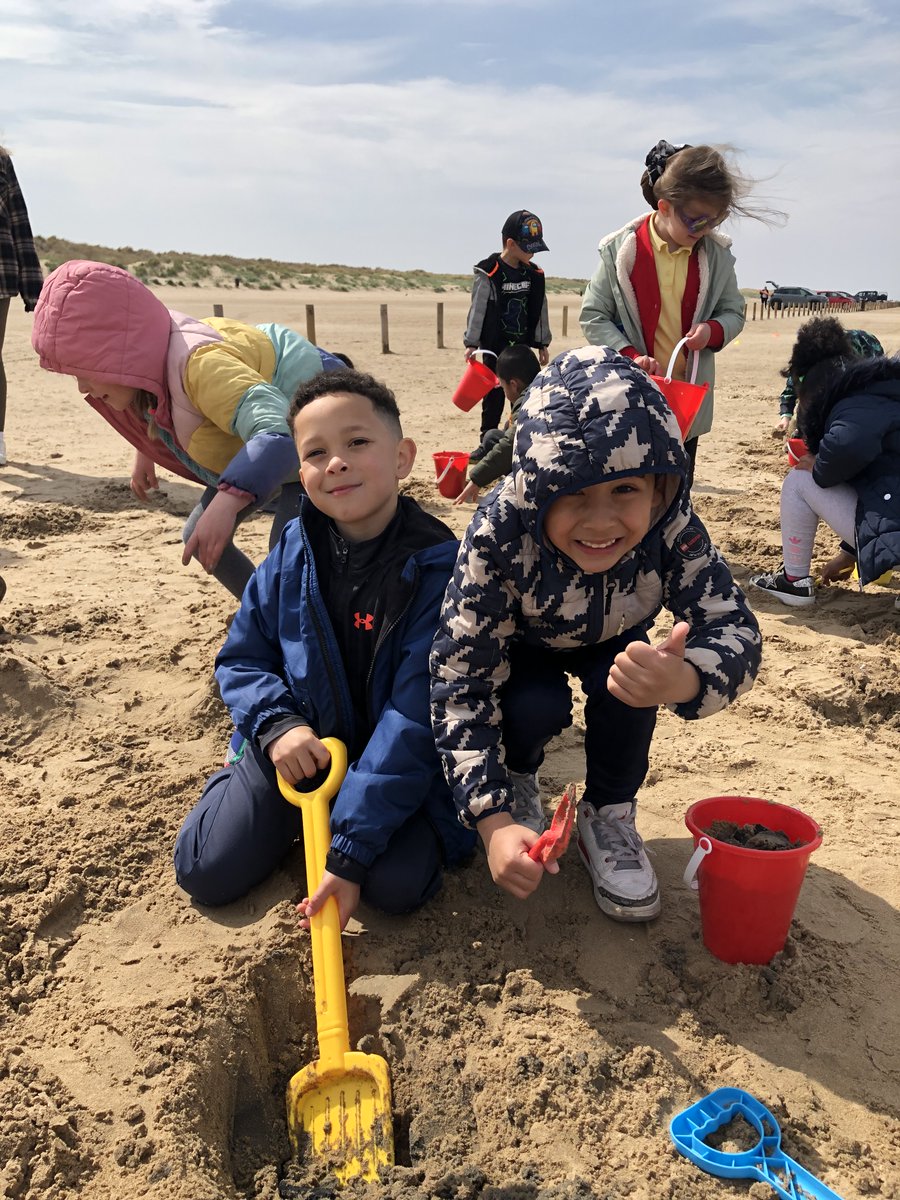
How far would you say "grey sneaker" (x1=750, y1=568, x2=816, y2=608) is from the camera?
407cm

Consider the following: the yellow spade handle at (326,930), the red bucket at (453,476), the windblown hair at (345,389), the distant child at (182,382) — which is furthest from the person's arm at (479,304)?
the yellow spade handle at (326,930)

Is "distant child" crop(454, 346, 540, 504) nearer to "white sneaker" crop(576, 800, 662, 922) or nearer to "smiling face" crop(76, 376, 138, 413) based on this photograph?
"smiling face" crop(76, 376, 138, 413)

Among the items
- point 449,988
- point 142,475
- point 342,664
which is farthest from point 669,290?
point 449,988

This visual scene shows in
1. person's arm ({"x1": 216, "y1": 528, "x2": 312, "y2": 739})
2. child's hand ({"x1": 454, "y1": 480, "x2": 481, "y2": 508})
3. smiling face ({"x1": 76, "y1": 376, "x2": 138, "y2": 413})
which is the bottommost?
child's hand ({"x1": 454, "y1": 480, "x2": 481, "y2": 508})

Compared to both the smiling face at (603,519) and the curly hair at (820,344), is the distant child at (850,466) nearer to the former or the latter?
the curly hair at (820,344)

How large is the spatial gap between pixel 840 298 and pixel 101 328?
5533 cm

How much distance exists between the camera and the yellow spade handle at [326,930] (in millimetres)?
1794

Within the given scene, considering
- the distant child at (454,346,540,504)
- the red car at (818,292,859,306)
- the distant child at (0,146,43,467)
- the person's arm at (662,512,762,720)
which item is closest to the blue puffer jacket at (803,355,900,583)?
the distant child at (454,346,540,504)

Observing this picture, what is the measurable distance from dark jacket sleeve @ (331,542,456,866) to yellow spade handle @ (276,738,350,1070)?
0.16ft

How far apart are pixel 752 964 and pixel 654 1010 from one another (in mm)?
252

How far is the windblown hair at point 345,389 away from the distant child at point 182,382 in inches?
15.8

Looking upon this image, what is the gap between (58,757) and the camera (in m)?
2.82

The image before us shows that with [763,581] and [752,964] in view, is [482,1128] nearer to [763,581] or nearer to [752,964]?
[752,964]

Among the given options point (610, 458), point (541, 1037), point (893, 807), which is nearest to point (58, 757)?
point (541, 1037)
